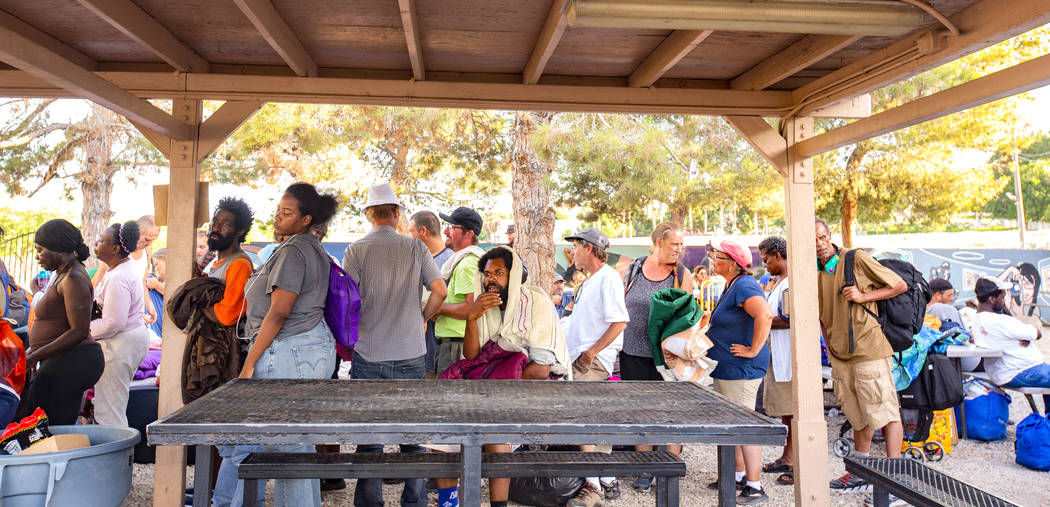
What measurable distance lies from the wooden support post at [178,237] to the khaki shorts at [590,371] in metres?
2.27

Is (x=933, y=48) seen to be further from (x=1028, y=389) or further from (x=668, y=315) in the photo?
(x=1028, y=389)

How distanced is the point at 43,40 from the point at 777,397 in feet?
15.9

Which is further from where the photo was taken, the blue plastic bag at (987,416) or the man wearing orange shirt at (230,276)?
the blue plastic bag at (987,416)

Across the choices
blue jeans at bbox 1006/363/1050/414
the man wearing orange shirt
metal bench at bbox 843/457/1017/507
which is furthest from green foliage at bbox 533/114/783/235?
metal bench at bbox 843/457/1017/507

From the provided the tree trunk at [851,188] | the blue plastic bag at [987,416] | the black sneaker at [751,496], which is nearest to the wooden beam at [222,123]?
the black sneaker at [751,496]

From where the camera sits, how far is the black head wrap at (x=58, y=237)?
3.85 metres

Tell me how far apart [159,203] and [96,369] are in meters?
1.00

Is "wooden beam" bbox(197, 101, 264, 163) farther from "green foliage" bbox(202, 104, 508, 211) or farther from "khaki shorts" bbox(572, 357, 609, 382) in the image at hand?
"green foliage" bbox(202, 104, 508, 211)

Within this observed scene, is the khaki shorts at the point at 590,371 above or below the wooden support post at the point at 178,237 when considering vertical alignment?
below

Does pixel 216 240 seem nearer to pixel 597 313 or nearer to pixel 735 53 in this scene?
pixel 597 313

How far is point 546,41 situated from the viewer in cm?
326

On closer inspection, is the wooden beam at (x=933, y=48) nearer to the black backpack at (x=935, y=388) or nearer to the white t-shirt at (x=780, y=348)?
the white t-shirt at (x=780, y=348)

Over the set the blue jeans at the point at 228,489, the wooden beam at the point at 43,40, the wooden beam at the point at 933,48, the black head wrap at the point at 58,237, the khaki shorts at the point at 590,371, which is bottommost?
the blue jeans at the point at 228,489

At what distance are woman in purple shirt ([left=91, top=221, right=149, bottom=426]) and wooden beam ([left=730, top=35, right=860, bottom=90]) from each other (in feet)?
13.0
